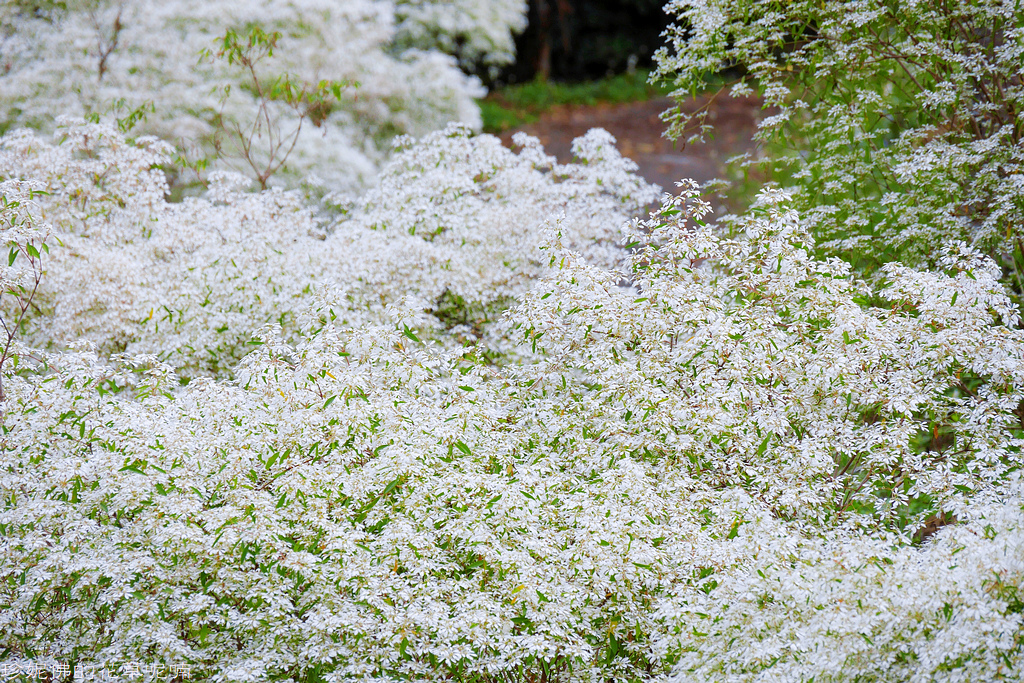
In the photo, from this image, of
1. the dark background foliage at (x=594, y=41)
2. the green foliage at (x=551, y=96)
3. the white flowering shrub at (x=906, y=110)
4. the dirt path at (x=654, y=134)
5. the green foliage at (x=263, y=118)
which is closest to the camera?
the white flowering shrub at (x=906, y=110)

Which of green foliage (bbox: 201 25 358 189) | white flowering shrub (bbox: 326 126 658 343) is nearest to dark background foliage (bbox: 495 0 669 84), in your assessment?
green foliage (bbox: 201 25 358 189)

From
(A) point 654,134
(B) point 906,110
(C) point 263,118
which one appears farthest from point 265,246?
(A) point 654,134

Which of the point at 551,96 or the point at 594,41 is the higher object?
the point at 594,41

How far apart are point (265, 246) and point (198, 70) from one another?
14.1 ft

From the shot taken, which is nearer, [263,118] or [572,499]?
[572,499]

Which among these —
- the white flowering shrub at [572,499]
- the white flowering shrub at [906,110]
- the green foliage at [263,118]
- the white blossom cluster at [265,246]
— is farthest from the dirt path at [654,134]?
the white flowering shrub at [572,499]

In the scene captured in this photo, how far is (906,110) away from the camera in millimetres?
6016

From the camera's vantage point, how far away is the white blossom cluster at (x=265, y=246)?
5301mm

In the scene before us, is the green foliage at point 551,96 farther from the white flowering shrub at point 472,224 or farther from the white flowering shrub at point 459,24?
the white flowering shrub at point 472,224

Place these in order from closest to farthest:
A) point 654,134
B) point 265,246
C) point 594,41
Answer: point 265,246 < point 654,134 < point 594,41

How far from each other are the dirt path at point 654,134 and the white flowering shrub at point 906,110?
21.9 ft

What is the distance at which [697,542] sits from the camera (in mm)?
3184

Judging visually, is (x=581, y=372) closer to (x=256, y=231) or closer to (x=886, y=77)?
(x=256, y=231)

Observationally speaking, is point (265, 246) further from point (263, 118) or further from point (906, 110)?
point (906, 110)
